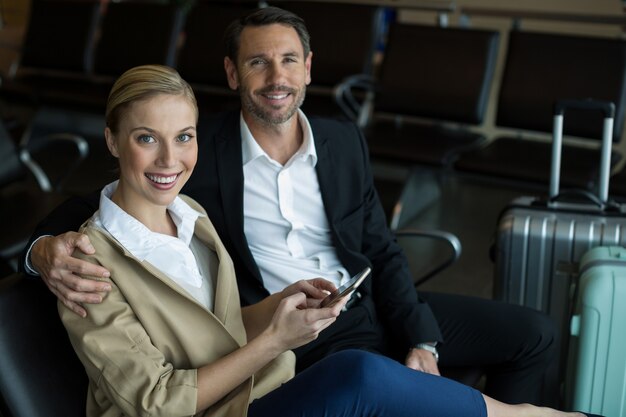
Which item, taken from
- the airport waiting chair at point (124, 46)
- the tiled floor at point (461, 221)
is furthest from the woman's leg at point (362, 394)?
the airport waiting chair at point (124, 46)

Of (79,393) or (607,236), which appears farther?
(607,236)

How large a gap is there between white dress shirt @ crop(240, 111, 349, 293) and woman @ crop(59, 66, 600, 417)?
1.34 feet

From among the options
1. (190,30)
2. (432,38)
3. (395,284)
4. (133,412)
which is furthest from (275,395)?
(190,30)

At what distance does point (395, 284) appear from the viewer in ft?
Result: 6.95

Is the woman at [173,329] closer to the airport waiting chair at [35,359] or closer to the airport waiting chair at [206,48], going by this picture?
the airport waiting chair at [35,359]

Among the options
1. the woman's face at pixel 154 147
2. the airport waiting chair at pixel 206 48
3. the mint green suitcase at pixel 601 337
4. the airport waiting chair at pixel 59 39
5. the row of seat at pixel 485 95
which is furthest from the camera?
the airport waiting chair at pixel 59 39

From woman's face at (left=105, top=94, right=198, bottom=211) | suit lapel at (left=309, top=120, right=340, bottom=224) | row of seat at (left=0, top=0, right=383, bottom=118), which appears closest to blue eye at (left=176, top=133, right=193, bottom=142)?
woman's face at (left=105, top=94, right=198, bottom=211)

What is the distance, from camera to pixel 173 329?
1.47 meters

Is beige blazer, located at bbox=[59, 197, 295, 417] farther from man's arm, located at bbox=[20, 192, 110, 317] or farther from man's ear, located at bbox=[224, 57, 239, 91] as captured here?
man's ear, located at bbox=[224, 57, 239, 91]

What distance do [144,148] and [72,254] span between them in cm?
22

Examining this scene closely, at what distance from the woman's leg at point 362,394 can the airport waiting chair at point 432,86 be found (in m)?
2.30

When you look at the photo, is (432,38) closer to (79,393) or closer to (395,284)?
(395,284)

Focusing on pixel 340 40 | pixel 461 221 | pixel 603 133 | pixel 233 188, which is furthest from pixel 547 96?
pixel 233 188

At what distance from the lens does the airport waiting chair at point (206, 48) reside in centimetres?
466
